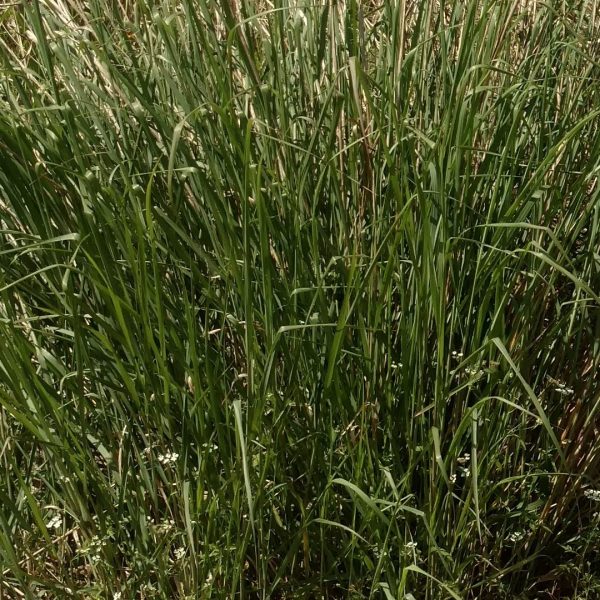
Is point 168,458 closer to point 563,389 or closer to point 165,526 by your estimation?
point 165,526

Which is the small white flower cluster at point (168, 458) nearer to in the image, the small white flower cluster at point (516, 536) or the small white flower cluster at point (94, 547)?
the small white flower cluster at point (94, 547)

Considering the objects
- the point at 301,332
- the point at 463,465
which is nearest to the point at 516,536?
the point at 463,465

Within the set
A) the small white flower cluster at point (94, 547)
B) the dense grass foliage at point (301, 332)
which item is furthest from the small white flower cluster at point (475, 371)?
the small white flower cluster at point (94, 547)

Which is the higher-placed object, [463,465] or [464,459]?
[464,459]

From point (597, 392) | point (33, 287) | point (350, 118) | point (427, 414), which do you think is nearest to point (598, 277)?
point (597, 392)

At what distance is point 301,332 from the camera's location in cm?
159

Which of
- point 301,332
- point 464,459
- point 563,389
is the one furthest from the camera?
point 563,389

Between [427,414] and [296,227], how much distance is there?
445 millimetres

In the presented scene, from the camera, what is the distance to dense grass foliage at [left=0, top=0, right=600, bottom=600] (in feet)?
5.19

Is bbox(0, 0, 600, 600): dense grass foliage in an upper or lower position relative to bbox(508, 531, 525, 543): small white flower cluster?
upper

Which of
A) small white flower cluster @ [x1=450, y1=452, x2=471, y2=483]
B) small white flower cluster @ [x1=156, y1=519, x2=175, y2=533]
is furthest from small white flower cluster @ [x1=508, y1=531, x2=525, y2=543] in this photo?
small white flower cluster @ [x1=156, y1=519, x2=175, y2=533]

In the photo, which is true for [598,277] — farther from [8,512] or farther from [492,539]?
[8,512]

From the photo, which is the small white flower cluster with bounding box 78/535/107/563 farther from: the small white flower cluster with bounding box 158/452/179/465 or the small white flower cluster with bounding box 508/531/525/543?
the small white flower cluster with bounding box 508/531/525/543

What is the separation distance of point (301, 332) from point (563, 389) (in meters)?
0.55
